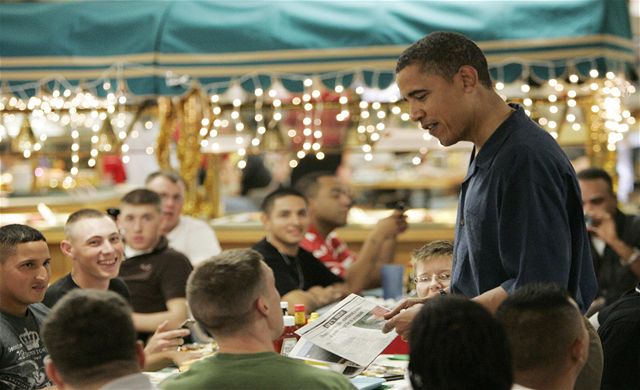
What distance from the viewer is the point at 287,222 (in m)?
5.60

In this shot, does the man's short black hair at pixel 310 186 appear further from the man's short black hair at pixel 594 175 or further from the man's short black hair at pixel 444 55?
the man's short black hair at pixel 444 55

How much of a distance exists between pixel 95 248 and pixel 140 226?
1022 mm

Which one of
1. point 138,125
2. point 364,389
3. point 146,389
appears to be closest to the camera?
point 146,389

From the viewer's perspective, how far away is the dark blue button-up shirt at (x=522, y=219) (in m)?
2.90

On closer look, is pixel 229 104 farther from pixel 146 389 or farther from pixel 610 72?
pixel 146 389

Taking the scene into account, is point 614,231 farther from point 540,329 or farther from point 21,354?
point 21,354

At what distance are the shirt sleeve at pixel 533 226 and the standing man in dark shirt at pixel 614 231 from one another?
2802mm

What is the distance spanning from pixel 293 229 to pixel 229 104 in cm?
208

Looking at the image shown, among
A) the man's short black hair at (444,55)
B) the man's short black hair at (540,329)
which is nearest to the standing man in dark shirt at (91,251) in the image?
the man's short black hair at (444,55)

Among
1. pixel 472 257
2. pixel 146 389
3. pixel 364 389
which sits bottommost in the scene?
pixel 364 389

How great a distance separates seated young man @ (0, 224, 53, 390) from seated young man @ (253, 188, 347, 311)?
5.64 feet

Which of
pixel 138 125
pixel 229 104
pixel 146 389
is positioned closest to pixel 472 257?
pixel 146 389

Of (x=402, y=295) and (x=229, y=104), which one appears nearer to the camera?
(x=402, y=295)

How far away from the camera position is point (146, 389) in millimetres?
2449
